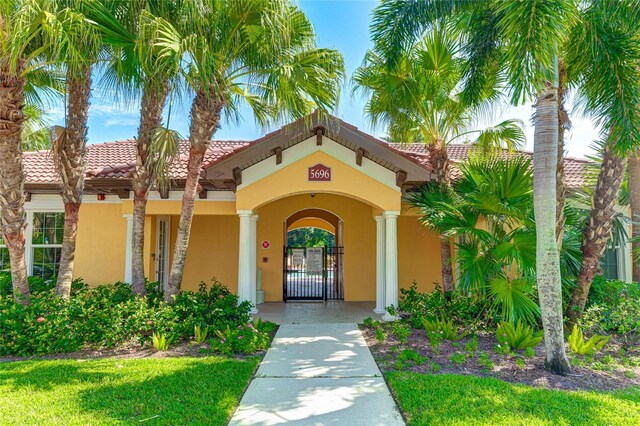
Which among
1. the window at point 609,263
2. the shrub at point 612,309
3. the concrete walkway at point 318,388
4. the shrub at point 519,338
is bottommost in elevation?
the concrete walkway at point 318,388

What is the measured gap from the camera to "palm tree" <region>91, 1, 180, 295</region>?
6395mm

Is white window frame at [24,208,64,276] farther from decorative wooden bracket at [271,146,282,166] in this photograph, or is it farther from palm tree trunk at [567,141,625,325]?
palm tree trunk at [567,141,625,325]

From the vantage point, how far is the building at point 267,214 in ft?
33.6

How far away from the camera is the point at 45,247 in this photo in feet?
38.8

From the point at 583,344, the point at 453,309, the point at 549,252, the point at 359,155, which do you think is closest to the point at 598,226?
the point at 583,344

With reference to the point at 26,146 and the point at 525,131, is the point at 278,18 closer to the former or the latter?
the point at 525,131

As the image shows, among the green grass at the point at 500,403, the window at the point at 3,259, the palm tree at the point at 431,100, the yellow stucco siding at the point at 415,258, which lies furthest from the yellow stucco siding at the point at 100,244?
the green grass at the point at 500,403

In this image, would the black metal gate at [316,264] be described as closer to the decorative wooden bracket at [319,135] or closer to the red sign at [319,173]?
the red sign at [319,173]

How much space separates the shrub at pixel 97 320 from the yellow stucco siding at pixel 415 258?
22.7 ft

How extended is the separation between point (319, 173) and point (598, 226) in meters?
6.63

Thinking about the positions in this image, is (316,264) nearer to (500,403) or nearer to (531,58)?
(500,403)

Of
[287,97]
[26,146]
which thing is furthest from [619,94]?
[26,146]

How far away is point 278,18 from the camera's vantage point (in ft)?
22.1

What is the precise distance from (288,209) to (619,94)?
32.9ft
